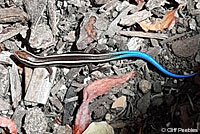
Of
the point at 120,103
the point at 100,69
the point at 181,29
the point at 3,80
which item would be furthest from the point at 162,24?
the point at 3,80

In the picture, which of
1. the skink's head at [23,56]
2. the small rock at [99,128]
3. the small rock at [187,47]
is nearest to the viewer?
the small rock at [99,128]

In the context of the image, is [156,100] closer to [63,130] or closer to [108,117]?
[108,117]

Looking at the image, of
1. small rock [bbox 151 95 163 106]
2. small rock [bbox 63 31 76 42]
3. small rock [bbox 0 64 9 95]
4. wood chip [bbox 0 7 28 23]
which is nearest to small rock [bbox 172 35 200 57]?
small rock [bbox 151 95 163 106]

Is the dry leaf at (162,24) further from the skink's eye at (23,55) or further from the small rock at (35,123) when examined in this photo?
the small rock at (35,123)

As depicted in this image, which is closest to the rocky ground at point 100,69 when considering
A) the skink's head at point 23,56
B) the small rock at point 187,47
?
the small rock at point 187,47

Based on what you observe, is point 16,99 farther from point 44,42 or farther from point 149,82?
point 149,82

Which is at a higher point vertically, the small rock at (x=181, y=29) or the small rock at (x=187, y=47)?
the small rock at (x=181, y=29)
